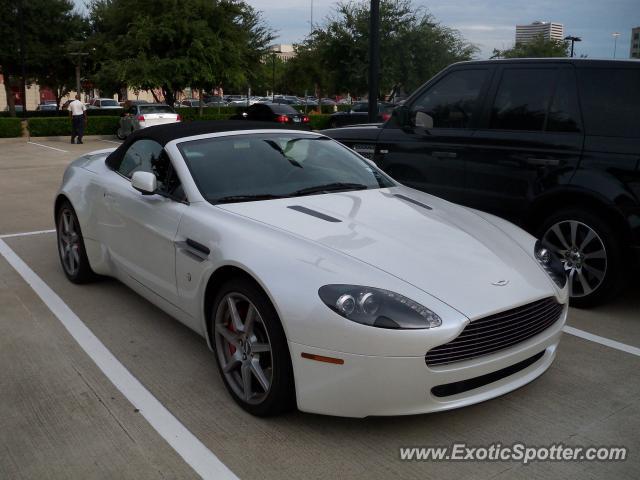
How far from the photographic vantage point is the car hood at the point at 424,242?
3.12m

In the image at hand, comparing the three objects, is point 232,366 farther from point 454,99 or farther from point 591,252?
point 454,99

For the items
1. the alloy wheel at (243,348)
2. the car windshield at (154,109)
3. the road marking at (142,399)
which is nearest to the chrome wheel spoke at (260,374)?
the alloy wheel at (243,348)

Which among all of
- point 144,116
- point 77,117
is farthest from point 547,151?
point 77,117

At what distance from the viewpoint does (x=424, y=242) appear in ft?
11.6

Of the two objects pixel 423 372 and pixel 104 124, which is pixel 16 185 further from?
pixel 104 124

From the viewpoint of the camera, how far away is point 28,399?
3.57 meters

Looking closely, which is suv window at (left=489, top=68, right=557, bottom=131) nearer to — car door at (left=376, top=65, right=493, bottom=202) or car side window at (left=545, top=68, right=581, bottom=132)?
A: car side window at (left=545, top=68, right=581, bottom=132)

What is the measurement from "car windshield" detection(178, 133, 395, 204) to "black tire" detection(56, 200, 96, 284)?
164cm

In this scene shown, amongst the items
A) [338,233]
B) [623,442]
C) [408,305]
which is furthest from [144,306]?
[623,442]

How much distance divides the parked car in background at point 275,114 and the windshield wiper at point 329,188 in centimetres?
1895

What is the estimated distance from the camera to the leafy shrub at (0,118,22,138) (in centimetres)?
2312

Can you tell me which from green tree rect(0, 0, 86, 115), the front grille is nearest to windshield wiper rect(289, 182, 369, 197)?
the front grille

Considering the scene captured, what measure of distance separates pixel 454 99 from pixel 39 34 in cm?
3588

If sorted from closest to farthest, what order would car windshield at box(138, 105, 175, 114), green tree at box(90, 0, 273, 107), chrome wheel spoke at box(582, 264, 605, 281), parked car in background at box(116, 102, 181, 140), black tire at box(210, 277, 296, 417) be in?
black tire at box(210, 277, 296, 417) → chrome wheel spoke at box(582, 264, 605, 281) → parked car in background at box(116, 102, 181, 140) → car windshield at box(138, 105, 175, 114) → green tree at box(90, 0, 273, 107)
